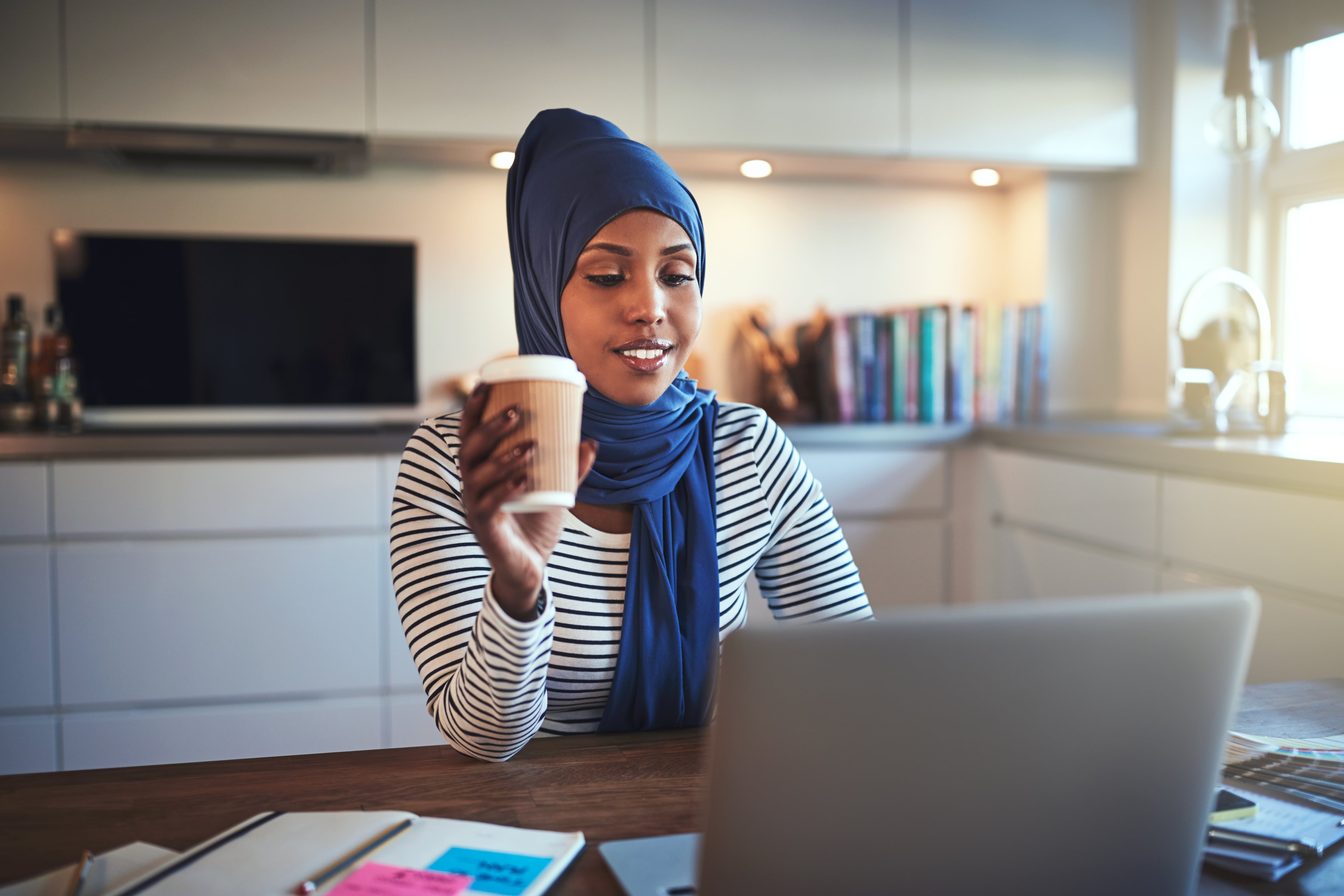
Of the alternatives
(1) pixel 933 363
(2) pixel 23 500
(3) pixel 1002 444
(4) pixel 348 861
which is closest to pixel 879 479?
(3) pixel 1002 444

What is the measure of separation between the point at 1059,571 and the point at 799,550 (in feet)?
5.40

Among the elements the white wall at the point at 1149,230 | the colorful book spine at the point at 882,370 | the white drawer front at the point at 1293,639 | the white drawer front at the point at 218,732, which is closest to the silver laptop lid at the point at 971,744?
the white drawer front at the point at 1293,639

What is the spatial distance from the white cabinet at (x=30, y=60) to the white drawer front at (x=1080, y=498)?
2.69m

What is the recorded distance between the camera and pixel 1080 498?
8.22ft

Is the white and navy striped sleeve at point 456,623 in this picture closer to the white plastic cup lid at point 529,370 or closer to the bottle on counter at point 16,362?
the white plastic cup lid at point 529,370


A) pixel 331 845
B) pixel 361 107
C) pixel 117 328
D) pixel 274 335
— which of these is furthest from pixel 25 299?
pixel 331 845

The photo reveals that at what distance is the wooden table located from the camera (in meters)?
0.65

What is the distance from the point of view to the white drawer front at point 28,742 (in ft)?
7.60

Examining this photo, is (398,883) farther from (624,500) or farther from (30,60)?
(30,60)

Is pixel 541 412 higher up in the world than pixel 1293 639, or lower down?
higher up

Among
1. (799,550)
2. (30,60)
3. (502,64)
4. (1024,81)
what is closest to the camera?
(799,550)

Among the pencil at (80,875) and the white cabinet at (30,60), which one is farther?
the white cabinet at (30,60)

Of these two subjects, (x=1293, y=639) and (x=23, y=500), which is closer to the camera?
(x=1293, y=639)

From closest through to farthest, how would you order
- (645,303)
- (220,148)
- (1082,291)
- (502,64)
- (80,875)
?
(80,875)
(645,303)
(220,148)
(502,64)
(1082,291)
